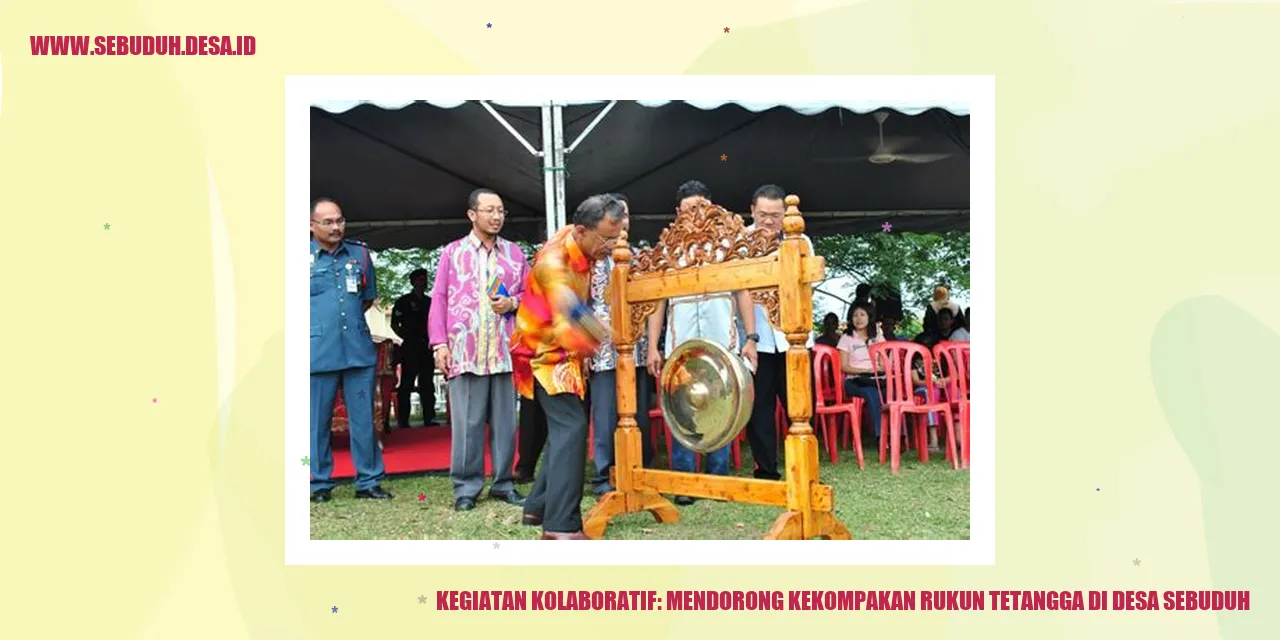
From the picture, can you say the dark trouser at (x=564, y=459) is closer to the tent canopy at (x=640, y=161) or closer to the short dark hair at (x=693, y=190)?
the short dark hair at (x=693, y=190)

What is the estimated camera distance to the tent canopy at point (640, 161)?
5.17m

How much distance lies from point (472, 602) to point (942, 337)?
466cm

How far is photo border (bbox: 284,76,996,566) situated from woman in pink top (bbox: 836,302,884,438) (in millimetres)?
2263

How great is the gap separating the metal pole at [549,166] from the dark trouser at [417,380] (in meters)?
3.21

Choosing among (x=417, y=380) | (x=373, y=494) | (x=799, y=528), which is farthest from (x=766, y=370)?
(x=417, y=380)

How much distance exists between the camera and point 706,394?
399cm

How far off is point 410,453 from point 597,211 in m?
3.05

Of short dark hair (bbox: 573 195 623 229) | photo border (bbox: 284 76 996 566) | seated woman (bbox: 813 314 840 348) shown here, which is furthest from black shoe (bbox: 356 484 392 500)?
seated woman (bbox: 813 314 840 348)

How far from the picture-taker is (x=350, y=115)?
16.8ft

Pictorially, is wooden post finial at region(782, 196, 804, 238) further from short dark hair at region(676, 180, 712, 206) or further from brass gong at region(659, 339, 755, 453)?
short dark hair at region(676, 180, 712, 206)

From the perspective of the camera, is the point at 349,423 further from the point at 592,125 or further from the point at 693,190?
the point at 693,190

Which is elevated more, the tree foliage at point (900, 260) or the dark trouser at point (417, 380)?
the tree foliage at point (900, 260)

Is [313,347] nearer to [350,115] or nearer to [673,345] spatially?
[350,115]

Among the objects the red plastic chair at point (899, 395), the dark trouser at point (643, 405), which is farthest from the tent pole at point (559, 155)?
the red plastic chair at point (899, 395)
